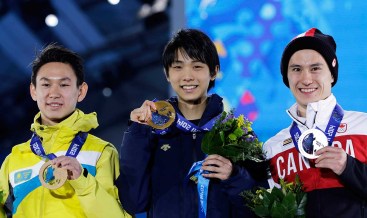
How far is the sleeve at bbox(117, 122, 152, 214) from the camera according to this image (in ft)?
10.2

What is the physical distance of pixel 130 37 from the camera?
7.52 meters

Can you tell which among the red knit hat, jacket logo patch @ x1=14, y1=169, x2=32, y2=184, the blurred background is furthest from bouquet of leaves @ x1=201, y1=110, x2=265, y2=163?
the blurred background

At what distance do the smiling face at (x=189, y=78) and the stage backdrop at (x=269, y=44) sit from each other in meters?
1.68

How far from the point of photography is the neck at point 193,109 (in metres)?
3.30

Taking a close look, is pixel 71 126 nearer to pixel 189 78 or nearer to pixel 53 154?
pixel 53 154

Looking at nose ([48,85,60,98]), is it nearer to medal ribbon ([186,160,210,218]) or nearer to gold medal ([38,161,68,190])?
gold medal ([38,161,68,190])

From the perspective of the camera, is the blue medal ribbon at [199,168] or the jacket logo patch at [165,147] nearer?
the blue medal ribbon at [199,168]

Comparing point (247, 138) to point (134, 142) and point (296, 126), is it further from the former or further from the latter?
point (134, 142)

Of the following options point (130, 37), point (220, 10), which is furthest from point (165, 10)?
point (220, 10)

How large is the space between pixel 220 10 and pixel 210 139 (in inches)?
93.8

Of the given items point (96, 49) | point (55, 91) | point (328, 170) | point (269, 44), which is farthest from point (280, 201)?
point (96, 49)

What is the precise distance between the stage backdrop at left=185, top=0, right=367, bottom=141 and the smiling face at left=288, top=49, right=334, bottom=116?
5.01 feet

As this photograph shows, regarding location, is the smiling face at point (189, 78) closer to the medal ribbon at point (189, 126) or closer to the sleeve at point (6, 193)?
the medal ribbon at point (189, 126)

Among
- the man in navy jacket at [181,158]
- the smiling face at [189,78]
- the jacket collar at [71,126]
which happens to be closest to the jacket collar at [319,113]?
the man in navy jacket at [181,158]
